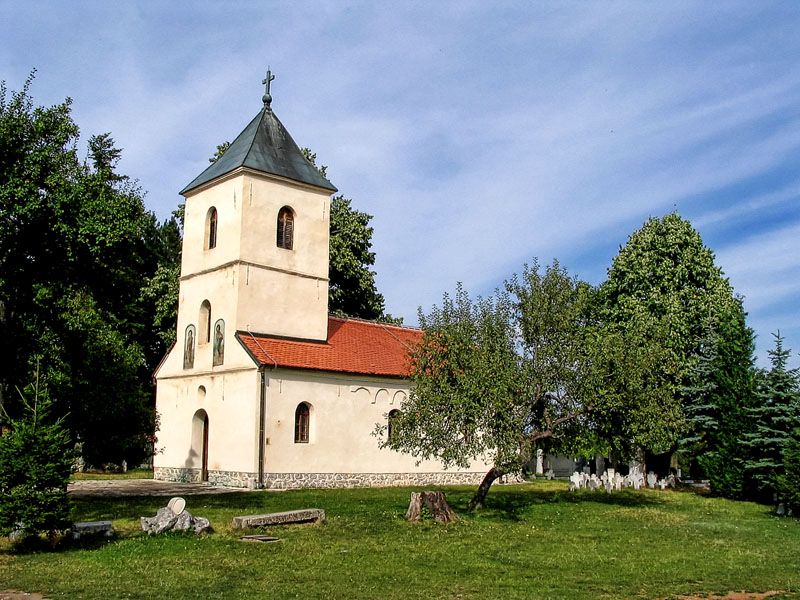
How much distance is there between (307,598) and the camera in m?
10.8

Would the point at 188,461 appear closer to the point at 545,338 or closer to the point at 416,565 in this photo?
the point at 545,338

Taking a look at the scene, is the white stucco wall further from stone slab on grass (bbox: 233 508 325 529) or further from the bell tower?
stone slab on grass (bbox: 233 508 325 529)

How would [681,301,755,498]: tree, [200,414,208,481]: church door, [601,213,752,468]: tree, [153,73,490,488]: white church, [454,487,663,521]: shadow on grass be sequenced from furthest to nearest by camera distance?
[601,213,752,468]: tree < [200,414,208,481]: church door < [153,73,490,488]: white church < [681,301,755,498]: tree < [454,487,663,521]: shadow on grass

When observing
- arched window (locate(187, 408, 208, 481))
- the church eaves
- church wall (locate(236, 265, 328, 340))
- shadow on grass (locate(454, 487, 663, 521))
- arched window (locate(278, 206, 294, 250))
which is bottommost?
shadow on grass (locate(454, 487, 663, 521))

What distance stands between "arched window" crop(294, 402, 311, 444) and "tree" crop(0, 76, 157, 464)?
6.32 m

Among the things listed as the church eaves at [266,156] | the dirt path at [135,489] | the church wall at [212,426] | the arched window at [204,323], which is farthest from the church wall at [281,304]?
the dirt path at [135,489]

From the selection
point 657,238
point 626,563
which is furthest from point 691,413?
point 626,563

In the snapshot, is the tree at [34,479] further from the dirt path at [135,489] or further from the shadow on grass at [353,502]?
the dirt path at [135,489]

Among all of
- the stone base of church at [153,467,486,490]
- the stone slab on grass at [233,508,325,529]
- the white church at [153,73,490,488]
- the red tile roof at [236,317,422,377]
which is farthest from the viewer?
the red tile roof at [236,317,422,377]

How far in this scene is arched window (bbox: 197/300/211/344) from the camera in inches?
1271

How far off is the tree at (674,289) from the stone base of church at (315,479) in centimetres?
1041

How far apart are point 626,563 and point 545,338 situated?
26.1ft

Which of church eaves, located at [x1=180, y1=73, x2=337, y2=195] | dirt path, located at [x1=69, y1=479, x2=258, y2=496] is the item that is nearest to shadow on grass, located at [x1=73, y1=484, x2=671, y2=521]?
dirt path, located at [x1=69, y1=479, x2=258, y2=496]

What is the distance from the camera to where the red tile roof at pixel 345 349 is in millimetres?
29906
